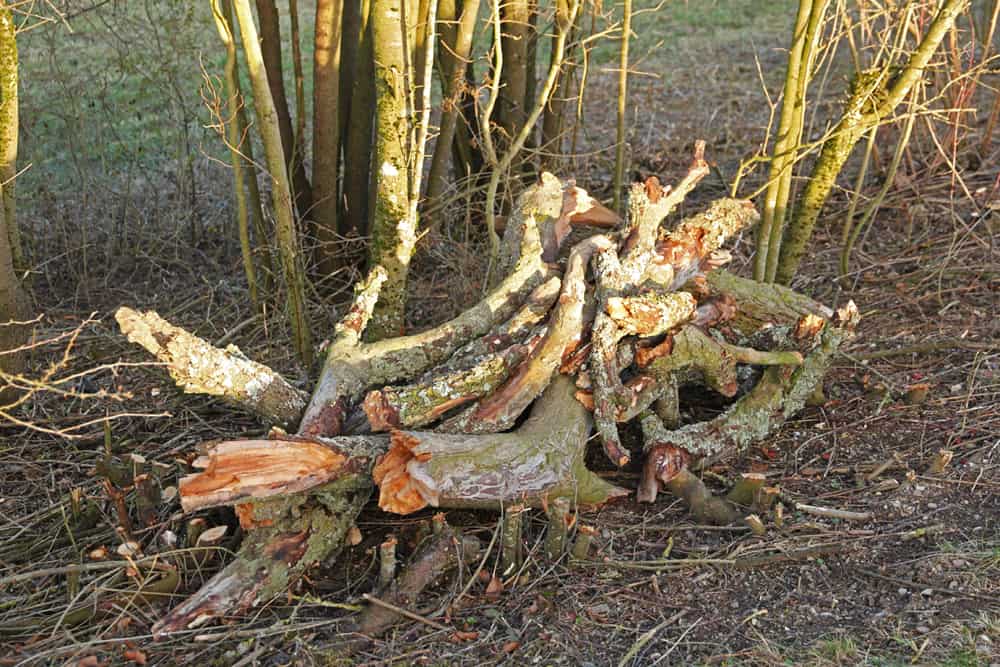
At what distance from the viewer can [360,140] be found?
5.75 metres

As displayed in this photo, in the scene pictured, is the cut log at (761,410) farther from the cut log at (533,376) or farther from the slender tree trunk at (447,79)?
the slender tree trunk at (447,79)

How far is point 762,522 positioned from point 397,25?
2.64 m

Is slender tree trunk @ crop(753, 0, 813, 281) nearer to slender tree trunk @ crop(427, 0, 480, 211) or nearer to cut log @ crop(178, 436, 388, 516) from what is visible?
slender tree trunk @ crop(427, 0, 480, 211)

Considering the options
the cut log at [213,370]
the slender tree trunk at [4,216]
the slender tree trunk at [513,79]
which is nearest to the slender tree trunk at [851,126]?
the slender tree trunk at [513,79]

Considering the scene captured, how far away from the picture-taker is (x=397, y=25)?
4129mm

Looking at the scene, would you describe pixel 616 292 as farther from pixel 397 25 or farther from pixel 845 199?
pixel 845 199

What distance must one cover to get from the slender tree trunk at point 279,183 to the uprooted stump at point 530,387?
547 millimetres

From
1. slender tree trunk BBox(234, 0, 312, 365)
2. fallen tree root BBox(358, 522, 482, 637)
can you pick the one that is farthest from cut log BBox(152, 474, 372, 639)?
slender tree trunk BBox(234, 0, 312, 365)

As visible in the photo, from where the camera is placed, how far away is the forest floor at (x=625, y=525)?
316 cm

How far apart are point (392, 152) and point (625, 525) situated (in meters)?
1.97

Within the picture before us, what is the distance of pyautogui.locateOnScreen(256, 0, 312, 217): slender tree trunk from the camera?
5.47 metres

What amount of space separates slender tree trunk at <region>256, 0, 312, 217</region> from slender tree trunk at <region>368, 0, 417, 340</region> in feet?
3.74

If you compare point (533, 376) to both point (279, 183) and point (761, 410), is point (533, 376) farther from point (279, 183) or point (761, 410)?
point (279, 183)

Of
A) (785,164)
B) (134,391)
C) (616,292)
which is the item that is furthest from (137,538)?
(785,164)
